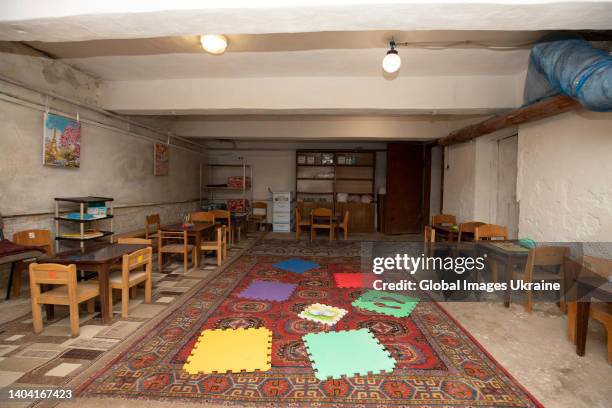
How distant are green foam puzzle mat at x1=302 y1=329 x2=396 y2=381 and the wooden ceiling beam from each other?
3100 mm

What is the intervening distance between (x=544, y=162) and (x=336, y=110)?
293 centimetres

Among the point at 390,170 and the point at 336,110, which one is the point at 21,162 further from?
the point at 390,170

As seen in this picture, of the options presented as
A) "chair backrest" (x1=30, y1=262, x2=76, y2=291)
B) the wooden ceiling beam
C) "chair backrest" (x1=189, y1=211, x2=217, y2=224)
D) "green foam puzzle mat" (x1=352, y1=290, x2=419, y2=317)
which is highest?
the wooden ceiling beam

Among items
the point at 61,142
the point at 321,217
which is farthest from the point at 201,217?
the point at 321,217

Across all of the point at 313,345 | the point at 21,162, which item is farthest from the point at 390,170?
the point at 21,162

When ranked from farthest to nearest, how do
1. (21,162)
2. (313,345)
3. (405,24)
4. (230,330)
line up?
(21,162)
(230,330)
(313,345)
(405,24)

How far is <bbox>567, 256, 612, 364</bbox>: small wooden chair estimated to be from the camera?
2.48m

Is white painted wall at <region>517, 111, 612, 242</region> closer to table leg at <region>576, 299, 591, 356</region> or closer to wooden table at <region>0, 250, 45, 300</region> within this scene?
table leg at <region>576, 299, 591, 356</region>

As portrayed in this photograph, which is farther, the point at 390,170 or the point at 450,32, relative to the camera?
the point at 390,170

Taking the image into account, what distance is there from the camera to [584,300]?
2.55m

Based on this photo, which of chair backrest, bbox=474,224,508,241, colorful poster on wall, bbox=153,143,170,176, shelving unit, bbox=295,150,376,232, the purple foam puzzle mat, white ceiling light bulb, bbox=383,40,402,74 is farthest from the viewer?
shelving unit, bbox=295,150,376,232

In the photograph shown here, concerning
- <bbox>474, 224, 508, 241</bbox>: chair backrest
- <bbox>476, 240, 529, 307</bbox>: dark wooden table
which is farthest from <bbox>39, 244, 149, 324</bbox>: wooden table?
<bbox>474, 224, 508, 241</bbox>: chair backrest

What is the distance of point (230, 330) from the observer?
9.61ft

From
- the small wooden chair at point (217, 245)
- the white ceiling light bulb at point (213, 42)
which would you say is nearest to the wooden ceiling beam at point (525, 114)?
the white ceiling light bulb at point (213, 42)
